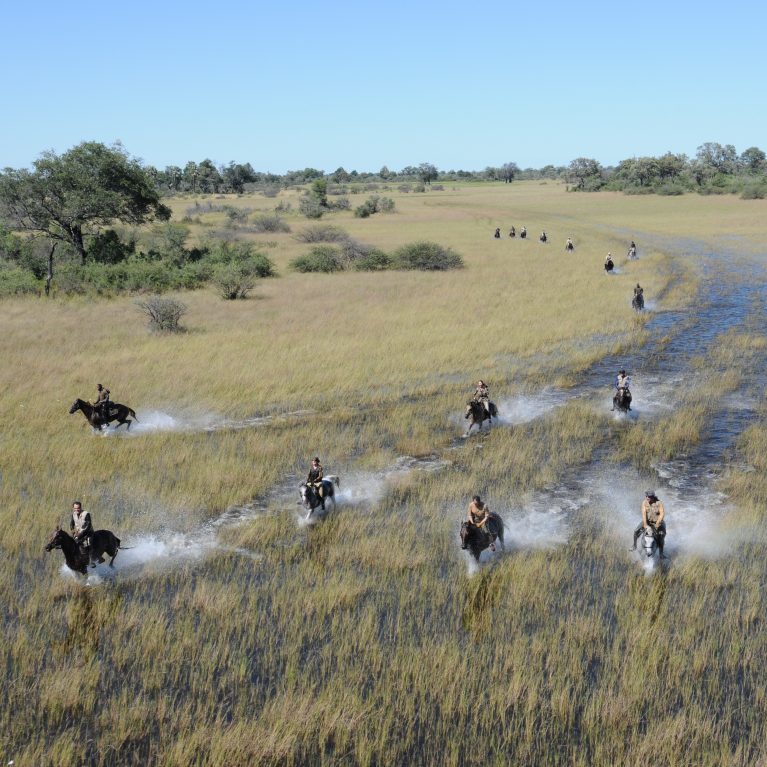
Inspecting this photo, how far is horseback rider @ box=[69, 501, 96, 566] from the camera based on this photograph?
1180 centimetres

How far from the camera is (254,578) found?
12.0m

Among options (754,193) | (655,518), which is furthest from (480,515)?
(754,193)

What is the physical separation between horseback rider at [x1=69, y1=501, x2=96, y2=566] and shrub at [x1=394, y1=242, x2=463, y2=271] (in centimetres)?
4152

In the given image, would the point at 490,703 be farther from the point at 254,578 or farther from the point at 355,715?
the point at 254,578

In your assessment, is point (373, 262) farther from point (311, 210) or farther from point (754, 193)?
point (754, 193)

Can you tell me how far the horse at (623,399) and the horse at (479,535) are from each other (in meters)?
8.84

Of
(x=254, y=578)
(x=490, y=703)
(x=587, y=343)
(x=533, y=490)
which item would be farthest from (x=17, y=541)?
(x=587, y=343)

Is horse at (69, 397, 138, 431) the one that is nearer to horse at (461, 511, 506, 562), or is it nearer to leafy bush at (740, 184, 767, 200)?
horse at (461, 511, 506, 562)

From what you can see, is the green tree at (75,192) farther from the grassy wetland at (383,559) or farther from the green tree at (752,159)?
the green tree at (752,159)

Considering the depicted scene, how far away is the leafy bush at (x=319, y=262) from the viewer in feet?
167

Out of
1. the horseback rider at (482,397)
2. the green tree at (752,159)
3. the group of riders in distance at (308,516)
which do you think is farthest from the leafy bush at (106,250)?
the green tree at (752,159)

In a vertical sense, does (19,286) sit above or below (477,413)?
above

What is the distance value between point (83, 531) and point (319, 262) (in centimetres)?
4070

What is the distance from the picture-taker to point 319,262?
51.0 meters
